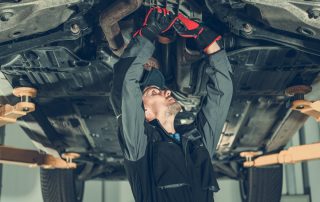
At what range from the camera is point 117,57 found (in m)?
2.91

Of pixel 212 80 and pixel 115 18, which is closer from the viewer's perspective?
pixel 115 18

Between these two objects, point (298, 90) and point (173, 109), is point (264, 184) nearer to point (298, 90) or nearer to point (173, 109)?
point (298, 90)

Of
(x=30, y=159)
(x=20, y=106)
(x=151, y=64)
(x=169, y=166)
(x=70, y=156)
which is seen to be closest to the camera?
(x=169, y=166)

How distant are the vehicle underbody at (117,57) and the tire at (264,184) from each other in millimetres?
194

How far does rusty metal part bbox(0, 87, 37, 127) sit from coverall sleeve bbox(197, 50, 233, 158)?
1.16 m

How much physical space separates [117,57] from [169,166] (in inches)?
30.5

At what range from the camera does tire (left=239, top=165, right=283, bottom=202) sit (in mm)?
4109

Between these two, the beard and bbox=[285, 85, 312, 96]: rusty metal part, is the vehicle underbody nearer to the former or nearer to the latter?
bbox=[285, 85, 312, 96]: rusty metal part

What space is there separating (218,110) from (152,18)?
641 millimetres

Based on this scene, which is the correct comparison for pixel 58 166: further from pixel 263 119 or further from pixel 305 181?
pixel 305 181

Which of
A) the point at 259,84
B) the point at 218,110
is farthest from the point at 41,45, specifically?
the point at 259,84

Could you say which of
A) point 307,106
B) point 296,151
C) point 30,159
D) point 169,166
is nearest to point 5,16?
point 169,166

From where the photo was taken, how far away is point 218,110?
8.89 feet

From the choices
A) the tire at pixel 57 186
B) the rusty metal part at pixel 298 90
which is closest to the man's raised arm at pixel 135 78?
the rusty metal part at pixel 298 90
